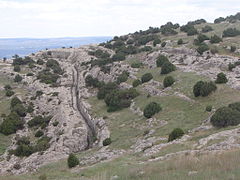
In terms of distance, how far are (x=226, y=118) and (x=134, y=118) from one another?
1954 centimetres

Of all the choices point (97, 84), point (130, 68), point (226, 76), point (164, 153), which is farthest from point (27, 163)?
point (130, 68)

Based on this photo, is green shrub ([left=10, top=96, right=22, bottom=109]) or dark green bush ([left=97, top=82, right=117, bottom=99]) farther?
dark green bush ([left=97, top=82, right=117, bottom=99])

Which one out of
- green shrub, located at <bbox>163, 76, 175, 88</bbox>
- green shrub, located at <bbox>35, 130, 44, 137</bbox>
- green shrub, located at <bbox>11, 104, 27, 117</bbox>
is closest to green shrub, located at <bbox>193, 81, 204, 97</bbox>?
green shrub, located at <bbox>163, 76, 175, 88</bbox>

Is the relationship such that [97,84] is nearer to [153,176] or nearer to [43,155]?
[43,155]

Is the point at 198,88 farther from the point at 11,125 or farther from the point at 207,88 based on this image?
the point at 11,125

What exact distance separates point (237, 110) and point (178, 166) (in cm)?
2088

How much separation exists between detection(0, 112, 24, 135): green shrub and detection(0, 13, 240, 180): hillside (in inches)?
8.7

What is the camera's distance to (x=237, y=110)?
35.3 metres

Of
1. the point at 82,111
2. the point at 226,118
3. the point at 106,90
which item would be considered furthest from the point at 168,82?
the point at 226,118

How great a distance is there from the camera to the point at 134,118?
49969mm

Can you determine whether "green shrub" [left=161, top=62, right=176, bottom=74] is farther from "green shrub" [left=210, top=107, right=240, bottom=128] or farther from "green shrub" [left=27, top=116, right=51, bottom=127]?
"green shrub" [left=210, top=107, right=240, bottom=128]

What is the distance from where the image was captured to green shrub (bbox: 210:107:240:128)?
3328 centimetres

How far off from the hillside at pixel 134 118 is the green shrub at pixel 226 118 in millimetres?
117

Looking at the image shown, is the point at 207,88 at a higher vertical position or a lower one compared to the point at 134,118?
higher
